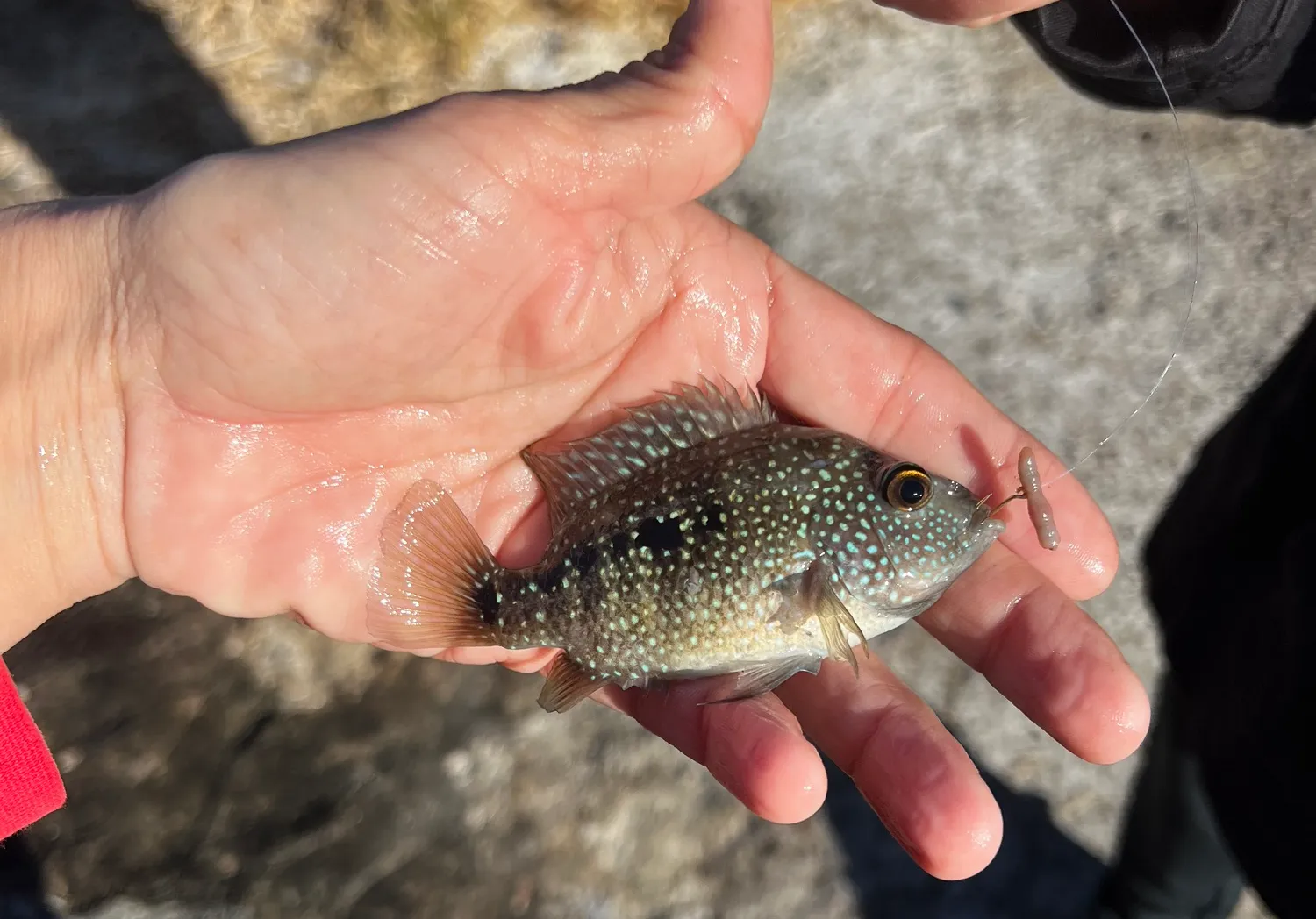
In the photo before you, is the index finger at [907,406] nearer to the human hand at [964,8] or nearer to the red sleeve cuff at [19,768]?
the human hand at [964,8]

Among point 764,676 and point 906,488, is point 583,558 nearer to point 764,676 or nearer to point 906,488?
point 764,676

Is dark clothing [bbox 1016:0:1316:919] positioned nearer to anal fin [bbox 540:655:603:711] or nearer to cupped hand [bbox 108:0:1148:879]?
cupped hand [bbox 108:0:1148:879]

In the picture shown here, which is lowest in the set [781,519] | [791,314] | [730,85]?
[781,519]

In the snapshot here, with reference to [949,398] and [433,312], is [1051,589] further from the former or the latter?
[433,312]

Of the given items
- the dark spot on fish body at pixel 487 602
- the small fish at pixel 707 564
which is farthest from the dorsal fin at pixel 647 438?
the dark spot on fish body at pixel 487 602

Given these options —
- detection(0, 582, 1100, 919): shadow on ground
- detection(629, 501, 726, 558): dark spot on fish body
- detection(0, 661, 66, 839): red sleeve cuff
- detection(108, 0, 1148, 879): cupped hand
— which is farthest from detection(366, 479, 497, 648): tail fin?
detection(0, 582, 1100, 919): shadow on ground

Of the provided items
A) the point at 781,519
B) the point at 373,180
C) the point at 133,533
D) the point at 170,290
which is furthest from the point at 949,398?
the point at 133,533
